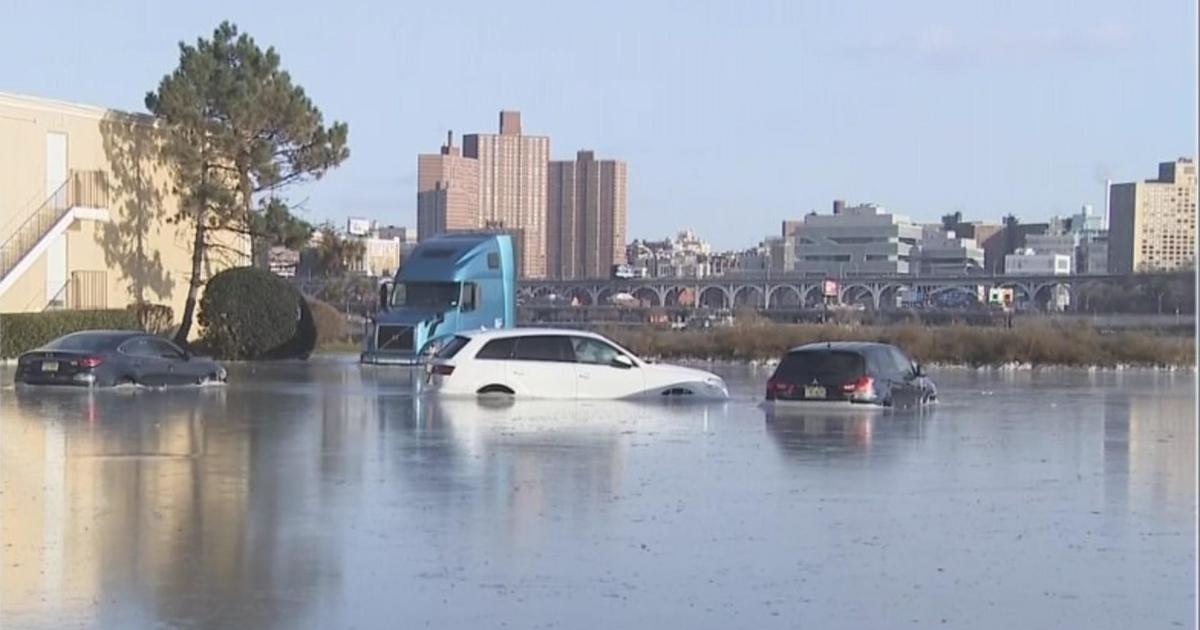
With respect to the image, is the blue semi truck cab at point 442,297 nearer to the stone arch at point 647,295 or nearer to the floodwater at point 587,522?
the floodwater at point 587,522

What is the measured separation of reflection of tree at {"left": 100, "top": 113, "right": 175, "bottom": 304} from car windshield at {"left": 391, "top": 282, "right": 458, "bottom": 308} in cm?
952

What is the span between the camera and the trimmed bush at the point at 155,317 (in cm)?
4769

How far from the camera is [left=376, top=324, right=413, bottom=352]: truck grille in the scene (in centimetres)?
4391

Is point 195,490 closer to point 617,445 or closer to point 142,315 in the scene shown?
point 617,445

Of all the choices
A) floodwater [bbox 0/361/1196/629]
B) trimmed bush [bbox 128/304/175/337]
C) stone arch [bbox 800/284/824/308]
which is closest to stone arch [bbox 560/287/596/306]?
stone arch [bbox 800/284/824/308]

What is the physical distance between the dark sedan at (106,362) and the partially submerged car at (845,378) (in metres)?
12.3

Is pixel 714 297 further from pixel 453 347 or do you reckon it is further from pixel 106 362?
pixel 453 347

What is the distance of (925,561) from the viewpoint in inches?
448

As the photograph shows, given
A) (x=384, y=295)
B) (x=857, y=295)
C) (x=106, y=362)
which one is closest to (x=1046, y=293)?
(x=857, y=295)

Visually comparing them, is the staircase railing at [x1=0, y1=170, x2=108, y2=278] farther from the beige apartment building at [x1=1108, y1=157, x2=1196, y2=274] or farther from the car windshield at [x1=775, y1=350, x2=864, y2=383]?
the beige apartment building at [x1=1108, y1=157, x2=1196, y2=274]

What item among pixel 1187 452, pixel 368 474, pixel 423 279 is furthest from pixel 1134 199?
pixel 368 474

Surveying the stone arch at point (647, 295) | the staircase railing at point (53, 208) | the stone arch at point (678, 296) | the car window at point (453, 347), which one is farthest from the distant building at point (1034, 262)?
the car window at point (453, 347)

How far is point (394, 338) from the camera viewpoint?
44156mm

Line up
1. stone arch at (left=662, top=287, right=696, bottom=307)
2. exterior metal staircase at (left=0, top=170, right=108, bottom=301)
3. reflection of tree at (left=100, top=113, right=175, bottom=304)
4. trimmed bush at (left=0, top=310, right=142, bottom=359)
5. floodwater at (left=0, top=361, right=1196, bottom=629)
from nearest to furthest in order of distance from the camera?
floodwater at (left=0, top=361, right=1196, bottom=629) < trimmed bush at (left=0, top=310, right=142, bottom=359) < exterior metal staircase at (left=0, top=170, right=108, bottom=301) < reflection of tree at (left=100, top=113, right=175, bottom=304) < stone arch at (left=662, top=287, right=696, bottom=307)
